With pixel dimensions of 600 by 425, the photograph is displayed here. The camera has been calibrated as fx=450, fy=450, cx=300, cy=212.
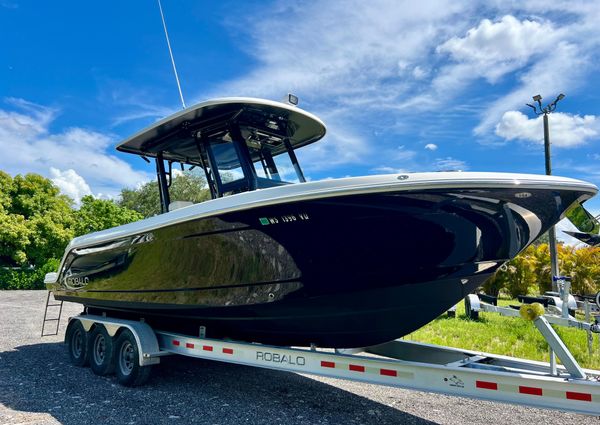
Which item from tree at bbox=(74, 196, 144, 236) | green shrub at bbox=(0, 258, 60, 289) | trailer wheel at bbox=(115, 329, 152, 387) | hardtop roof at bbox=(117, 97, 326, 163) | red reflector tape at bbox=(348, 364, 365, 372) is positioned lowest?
trailer wheel at bbox=(115, 329, 152, 387)

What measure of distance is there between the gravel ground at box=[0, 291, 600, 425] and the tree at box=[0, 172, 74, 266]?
1759cm

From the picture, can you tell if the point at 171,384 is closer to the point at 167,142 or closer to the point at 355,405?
the point at 355,405

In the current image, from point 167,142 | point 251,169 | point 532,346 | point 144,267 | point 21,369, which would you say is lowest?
point 21,369

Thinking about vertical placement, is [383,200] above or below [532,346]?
above

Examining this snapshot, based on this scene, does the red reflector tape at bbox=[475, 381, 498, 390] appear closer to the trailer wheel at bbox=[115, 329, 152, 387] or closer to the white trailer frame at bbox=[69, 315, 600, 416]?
the white trailer frame at bbox=[69, 315, 600, 416]

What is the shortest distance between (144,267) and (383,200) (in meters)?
3.08


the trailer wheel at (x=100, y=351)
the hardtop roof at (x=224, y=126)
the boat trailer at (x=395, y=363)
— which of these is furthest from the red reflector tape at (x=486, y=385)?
the trailer wheel at (x=100, y=351)

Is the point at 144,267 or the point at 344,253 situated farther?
the point at 144,267

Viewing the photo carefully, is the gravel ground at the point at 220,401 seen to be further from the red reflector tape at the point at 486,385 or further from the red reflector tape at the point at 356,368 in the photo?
the red reflector tape at the point at 486,385

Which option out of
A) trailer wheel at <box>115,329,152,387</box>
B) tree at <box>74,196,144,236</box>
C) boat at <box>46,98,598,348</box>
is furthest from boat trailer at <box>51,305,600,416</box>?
tree at <box>74,196,144,236</box>

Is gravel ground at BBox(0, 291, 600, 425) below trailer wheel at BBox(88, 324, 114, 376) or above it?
below

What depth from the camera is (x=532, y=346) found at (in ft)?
21.7

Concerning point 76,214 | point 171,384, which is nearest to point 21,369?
point 171,384

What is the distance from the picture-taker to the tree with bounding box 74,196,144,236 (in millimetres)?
24614
